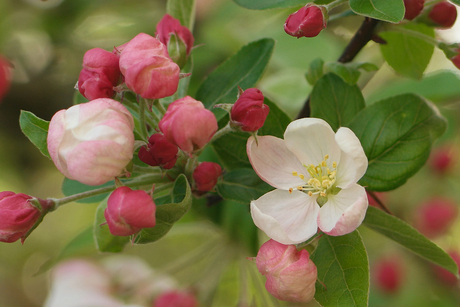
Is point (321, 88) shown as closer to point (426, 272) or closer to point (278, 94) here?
point (278, 94)

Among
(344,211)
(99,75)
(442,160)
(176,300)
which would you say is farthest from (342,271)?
(442,160)

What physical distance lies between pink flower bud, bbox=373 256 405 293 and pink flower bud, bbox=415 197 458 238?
25cm

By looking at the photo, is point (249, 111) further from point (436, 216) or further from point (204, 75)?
point (436, 216)

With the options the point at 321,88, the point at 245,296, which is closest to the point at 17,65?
the point at 245,296

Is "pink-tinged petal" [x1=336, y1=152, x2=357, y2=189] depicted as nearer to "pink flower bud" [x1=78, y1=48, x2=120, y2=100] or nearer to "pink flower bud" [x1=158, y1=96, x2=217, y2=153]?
"pink flower bud" [x1=158, y1=96, x2=217, y2=153]

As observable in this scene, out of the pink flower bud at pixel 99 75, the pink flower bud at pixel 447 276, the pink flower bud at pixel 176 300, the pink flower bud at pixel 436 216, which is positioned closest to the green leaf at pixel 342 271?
the pink flower bud at pixel 99 75

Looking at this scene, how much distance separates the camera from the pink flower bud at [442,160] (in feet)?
7.53

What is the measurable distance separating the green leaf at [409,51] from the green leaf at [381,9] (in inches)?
14.2

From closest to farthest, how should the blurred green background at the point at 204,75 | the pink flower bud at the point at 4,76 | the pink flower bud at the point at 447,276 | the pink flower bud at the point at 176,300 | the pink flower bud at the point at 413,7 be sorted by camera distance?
the pink flower bud at the point at 413,7
the pink flower bud at the point at 176,300
the blurred green background at the point at 204,75
the pink flower bud at the point at 4,76
the pink flower bud at the point at 447,276

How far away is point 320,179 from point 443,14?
455 millimetres

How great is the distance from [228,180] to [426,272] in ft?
6.13

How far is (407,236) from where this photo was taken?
0.82m

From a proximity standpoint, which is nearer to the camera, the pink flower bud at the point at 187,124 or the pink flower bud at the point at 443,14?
the pink flower bud at the point at 187,124

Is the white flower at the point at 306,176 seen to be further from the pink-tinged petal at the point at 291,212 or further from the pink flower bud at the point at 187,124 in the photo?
the pink flower bud at the point at 187,124
